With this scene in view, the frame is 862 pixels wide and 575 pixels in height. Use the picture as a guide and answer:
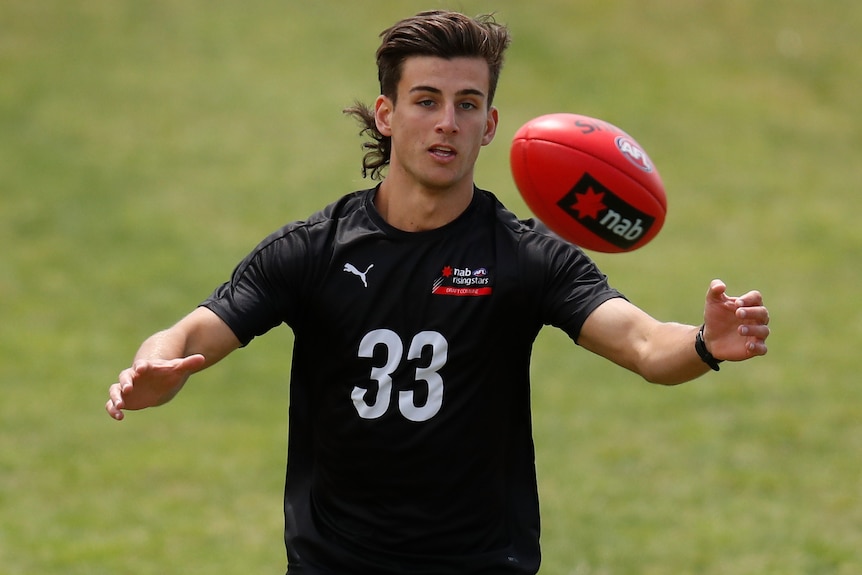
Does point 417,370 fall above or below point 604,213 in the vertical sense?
below

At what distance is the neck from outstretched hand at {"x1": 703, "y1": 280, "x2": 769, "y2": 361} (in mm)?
1125

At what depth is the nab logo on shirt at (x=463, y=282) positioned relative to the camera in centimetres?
498

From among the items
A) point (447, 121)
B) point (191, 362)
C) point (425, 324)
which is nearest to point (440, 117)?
point (447, 121)

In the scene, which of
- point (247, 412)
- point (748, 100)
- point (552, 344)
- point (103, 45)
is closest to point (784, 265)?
point (552, 344)

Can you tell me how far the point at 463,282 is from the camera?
5.00 metres

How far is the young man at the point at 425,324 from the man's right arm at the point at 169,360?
12mm

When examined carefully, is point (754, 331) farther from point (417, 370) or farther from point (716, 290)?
point (417, 370)

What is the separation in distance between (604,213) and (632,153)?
335 millimetres

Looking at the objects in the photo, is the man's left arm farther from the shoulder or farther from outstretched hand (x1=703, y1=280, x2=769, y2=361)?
the shoulder

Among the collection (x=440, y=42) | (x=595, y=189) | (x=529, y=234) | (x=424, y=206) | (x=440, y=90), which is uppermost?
(x=440, y=42)

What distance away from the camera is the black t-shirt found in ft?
16.3

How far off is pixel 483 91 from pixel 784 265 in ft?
43.0

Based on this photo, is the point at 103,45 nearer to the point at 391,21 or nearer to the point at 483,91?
the point at 391,21

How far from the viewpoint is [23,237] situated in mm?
18203
